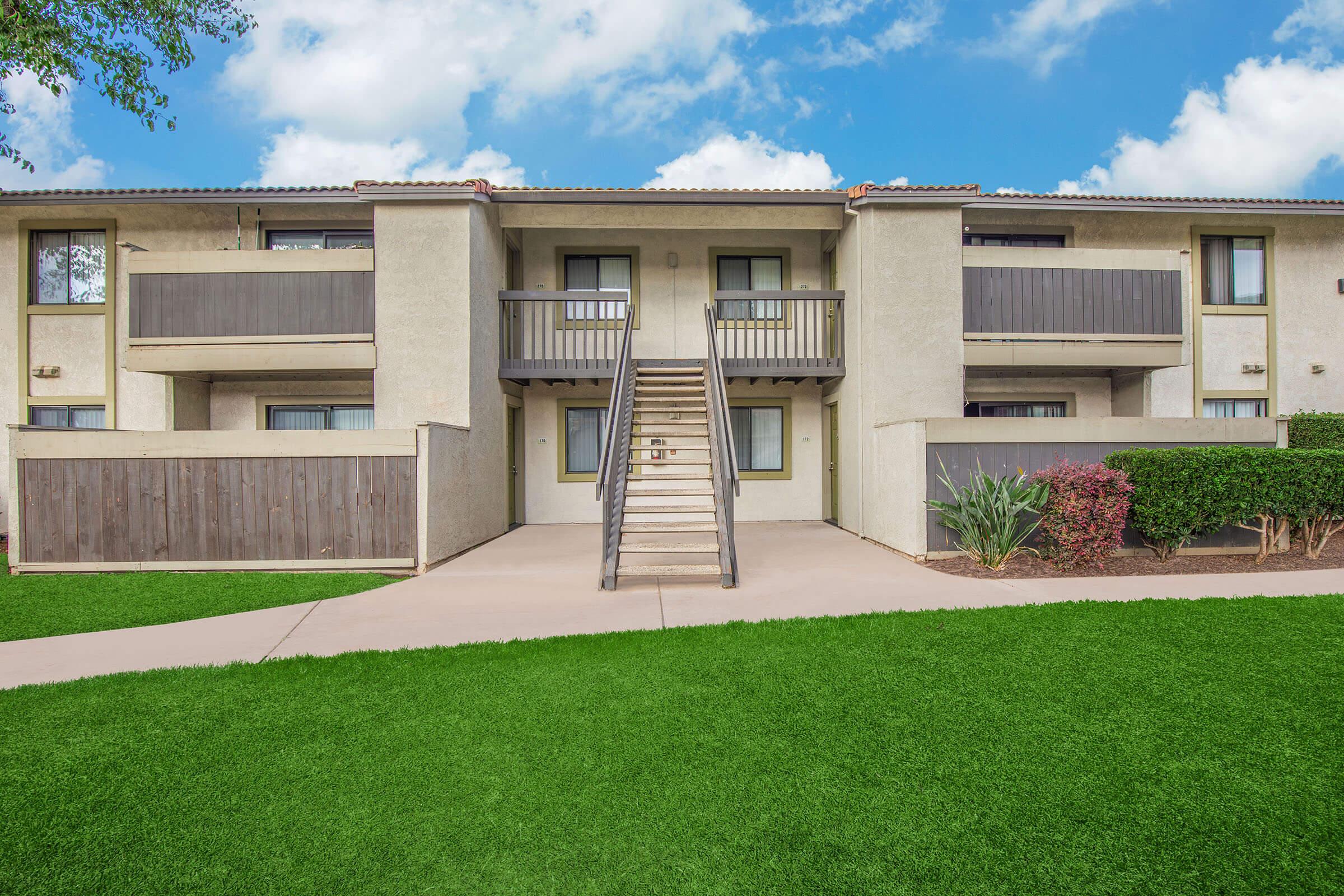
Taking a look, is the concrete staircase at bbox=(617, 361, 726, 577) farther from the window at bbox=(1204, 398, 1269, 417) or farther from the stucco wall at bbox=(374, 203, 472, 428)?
the window at bbox=(1204, 398, 1269, 417)

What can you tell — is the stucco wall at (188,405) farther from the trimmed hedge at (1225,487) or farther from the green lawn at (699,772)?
the trimmed hedge at (1225,487)

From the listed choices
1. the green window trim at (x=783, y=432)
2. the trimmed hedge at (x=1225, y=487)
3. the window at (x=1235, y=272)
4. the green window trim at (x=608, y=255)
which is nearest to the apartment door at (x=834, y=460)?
the green window trim at (x=783, y=432)

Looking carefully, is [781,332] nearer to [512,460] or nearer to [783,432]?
[783,432]

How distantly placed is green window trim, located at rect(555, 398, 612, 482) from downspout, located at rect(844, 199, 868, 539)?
5184 millimetres

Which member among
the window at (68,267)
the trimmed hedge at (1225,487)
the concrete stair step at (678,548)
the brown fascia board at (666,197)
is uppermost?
the brown fascia board at (666,197)

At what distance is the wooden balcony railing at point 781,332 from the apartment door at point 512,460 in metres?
4.23

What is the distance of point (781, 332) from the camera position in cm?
1310

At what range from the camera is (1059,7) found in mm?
15469

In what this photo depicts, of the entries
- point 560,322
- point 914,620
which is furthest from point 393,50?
point 914,620

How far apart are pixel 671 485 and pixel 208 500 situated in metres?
6.66

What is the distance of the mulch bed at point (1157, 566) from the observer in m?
7.87

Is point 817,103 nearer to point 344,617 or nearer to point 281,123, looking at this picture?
point 281,123

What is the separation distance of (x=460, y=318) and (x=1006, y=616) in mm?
8620

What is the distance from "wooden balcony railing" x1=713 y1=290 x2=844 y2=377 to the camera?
1190 centimetres
